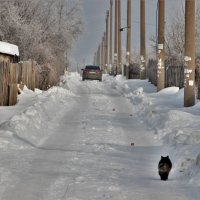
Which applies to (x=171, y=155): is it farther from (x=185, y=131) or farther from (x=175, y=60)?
(x=175, y=60)

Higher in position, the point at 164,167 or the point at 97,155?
the point at 164,167

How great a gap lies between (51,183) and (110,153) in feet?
9.08

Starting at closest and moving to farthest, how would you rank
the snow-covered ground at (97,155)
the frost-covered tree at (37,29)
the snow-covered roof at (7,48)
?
the snow-covered ground at (97,155), the snow-covered roof at (7,48), the frost-covered tree at (37,29)

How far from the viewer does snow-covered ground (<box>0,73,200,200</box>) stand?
7.13 m

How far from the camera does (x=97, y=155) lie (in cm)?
981

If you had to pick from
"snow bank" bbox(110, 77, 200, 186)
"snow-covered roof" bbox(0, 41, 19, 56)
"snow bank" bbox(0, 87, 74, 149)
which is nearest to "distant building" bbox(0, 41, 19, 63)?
"snow-covered roof" bbox(0, 41, 19, 56)

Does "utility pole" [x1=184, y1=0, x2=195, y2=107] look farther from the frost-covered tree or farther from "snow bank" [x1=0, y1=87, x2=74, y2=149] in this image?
the frost-covered tree

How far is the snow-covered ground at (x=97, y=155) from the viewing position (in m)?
7.13

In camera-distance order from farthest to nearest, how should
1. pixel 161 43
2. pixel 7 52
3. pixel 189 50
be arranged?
1. pixel 161 43
2. pixel 7 52
3. pixel 189 50

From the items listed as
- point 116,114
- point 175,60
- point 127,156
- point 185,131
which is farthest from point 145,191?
point 175,60

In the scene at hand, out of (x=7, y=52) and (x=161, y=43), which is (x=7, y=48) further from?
(x=161, y=43)

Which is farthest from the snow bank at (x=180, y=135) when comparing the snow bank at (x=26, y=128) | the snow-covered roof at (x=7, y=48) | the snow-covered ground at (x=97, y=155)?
the snow-covered roof at (x=7, y=48)

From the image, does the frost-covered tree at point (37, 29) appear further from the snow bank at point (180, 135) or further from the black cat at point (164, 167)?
the black cat at point (164, 167)

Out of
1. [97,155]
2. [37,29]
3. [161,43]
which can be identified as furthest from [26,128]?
[37,29]
